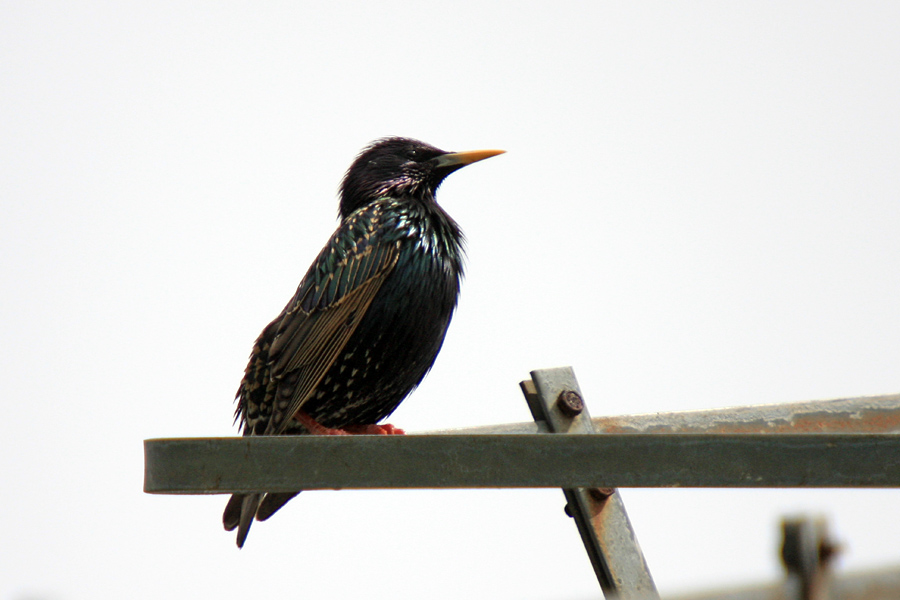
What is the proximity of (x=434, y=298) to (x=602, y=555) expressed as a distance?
1016mm

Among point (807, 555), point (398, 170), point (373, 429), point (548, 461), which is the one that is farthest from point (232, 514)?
point (807, 555)

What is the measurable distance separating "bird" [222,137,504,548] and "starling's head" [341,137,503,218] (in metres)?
0.11

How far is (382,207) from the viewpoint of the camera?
3250 mm

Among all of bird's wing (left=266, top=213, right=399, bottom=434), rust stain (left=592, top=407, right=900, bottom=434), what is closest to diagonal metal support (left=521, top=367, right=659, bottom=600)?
rust stain (left=592, top=407, right=900, bottom=434)

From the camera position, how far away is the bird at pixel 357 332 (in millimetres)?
2943

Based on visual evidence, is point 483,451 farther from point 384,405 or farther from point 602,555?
point 384,405

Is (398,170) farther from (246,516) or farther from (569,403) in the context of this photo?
(246,516)

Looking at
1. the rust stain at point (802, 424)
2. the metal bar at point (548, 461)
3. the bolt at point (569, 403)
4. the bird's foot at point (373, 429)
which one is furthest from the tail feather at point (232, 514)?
the metal bar at point (548, 461)

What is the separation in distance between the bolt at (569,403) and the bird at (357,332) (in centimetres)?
53

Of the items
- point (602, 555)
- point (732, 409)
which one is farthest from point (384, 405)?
point (732, 409)

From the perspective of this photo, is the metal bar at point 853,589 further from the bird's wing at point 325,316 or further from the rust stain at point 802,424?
the bird's wing at point 325,316

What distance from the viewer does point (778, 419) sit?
2.84 meters

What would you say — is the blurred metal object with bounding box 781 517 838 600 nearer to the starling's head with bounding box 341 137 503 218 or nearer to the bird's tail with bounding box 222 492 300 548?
the bird's tail with bounding box 222 492 300 548

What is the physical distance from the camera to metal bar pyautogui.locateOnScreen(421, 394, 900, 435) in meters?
2.75
